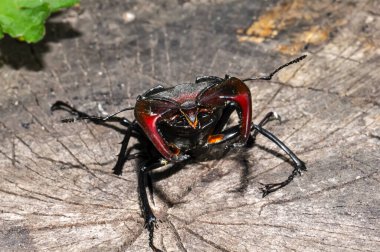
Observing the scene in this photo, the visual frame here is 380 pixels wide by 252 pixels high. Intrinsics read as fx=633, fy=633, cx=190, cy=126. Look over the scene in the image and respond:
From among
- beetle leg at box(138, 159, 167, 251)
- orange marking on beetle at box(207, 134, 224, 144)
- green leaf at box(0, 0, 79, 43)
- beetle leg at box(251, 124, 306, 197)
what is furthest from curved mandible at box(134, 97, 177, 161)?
green leaf at box(0, 0, 79, 43)

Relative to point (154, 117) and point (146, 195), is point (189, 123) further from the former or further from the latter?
point (146, 195)

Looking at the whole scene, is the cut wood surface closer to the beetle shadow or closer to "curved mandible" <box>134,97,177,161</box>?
the beetle shadow

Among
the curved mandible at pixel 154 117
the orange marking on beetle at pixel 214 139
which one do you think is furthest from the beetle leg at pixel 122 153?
the orange marking on beetle at pixel 214 139

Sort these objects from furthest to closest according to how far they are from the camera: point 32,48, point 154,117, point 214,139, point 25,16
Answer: point 32,48 < point 25,16 < point 214,139 < point 154,117

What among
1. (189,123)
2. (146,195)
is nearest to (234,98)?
(189,123)

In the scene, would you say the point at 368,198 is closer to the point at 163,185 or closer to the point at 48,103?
the point at 163,185
